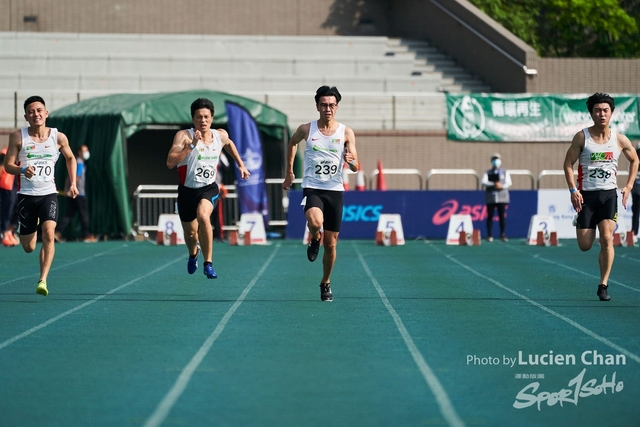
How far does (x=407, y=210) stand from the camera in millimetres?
26875

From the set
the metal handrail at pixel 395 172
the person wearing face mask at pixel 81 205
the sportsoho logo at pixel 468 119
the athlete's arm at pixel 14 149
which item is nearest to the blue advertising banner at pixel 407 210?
the metal handrail at pixel 395 172

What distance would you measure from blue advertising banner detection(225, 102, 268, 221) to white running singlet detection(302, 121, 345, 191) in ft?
46.6

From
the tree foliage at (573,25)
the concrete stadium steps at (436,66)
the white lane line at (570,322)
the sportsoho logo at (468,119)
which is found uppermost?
the tree foliage at (573,25)

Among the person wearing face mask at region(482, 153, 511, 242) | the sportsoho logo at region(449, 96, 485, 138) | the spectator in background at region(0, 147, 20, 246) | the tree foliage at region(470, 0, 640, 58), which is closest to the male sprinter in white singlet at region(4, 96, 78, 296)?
the spectator in background at region(0, 147, 20, 246)

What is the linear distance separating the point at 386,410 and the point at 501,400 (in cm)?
74

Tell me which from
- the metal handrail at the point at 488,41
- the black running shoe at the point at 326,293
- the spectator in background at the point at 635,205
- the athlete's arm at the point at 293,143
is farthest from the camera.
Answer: the metal handrail at the point at 488,41

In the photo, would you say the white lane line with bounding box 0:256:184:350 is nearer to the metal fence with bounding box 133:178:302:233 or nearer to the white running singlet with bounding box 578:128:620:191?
the white running singlet with bounding box 578:128:620:191

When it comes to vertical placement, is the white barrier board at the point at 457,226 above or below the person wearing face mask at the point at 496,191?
below

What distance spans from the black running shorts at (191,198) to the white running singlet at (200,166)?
0.06 m

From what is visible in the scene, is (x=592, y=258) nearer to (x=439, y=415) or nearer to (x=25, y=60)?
(x=439, y=415)

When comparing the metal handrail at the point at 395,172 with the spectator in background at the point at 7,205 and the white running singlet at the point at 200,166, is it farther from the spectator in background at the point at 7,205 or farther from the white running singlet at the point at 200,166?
the white running singlet at the point at 200,166

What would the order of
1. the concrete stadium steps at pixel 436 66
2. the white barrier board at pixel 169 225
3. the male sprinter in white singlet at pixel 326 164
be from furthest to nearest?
the concrete stadium steps at pixel 436 66
the white barrier board at pixel 169 225
the male sprinter in white singlet at pixel 326 164

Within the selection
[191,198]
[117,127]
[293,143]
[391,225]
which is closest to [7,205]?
A: [117,127]

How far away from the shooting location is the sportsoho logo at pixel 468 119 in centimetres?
3062
